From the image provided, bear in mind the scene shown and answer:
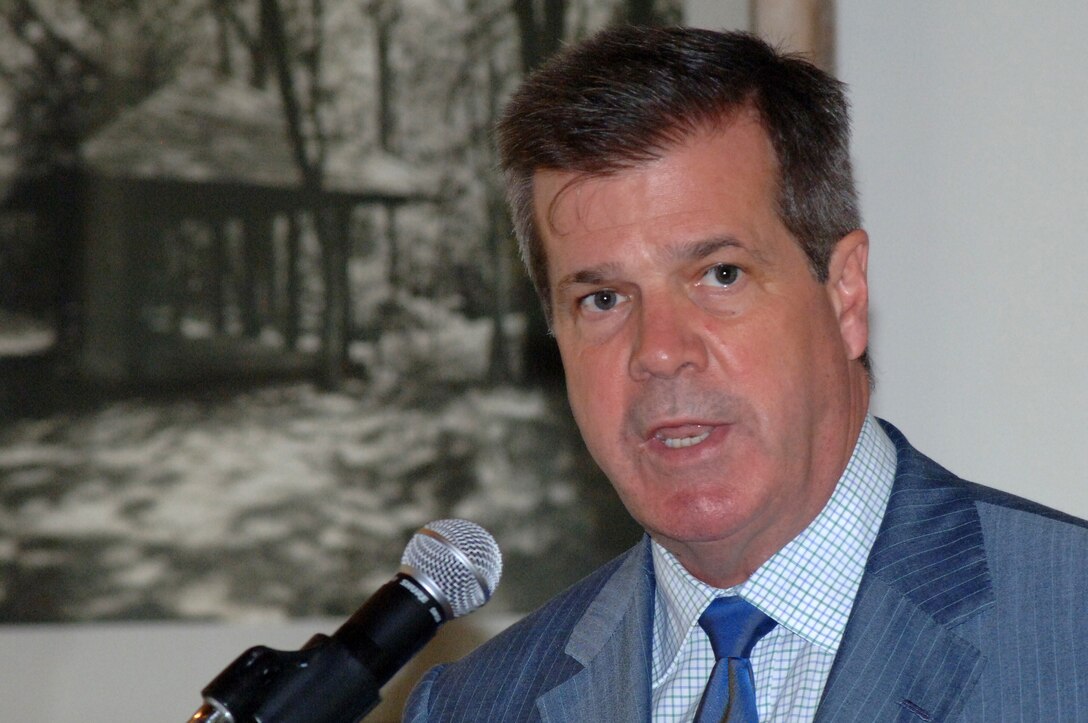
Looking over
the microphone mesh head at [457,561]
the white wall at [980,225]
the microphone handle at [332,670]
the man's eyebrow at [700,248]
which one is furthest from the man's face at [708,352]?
the white wall at [980,225]

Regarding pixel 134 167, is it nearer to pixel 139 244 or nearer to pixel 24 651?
pixel 139 244

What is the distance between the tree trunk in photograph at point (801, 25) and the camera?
2760mm

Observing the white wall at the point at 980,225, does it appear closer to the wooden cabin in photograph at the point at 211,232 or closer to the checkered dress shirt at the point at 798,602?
the checkered dress shirt at the point at 798,602

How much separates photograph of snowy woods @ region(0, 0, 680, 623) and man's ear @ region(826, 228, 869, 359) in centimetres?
104

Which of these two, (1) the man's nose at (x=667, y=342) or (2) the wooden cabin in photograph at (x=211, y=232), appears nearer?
(1) the man's nose at (x=667, y=342)

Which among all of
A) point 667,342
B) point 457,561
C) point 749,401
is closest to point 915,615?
point 749,401

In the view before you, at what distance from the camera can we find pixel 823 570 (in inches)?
71.1

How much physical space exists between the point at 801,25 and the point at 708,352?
50.7 inches

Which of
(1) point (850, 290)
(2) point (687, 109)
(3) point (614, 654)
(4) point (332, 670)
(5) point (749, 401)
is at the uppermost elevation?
(2) point (687, 109)

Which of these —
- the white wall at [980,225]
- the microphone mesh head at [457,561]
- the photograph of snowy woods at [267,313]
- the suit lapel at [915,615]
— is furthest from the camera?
the photograph of snowy woods at [267,313]

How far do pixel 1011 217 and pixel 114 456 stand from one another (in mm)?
1988

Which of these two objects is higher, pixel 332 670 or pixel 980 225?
pixel 980 225

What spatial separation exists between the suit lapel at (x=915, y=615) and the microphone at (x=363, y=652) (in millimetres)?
481

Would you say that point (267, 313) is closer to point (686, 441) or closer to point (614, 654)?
point (614, 654)
